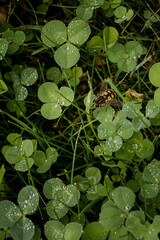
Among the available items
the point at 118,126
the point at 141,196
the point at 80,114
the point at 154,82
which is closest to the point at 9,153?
the point at 80,114

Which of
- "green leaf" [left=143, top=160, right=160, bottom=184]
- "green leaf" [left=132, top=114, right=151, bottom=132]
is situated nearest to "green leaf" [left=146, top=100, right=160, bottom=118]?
"green leaf" [left=132, top=114, right=151, bottom=132]

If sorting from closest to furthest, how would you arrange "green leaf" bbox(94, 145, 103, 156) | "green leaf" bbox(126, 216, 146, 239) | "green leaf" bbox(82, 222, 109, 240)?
"green leaf" bbox(126, 216, 146, 239), "green leaf" bbox(82, 222, 109, 240), "green leaf" bbox(94, 145, 103, 156)

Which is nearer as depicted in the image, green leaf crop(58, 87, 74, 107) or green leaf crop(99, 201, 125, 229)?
green leaf crop(99, 201, 125, 229)

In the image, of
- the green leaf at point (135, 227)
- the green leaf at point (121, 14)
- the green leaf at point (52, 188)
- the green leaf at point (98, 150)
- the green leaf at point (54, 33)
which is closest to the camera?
the green leaf at point (135, 227)

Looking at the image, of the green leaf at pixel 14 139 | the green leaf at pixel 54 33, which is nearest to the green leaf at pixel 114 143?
the green leaf at pixel 14 139

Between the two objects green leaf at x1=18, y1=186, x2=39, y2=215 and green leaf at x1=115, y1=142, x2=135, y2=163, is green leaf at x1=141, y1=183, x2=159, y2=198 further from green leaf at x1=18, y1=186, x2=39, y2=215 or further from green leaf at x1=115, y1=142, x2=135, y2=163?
green leaf at x1=18, y1=186, x2=39, y2=215

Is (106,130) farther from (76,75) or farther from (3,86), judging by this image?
(3,86)

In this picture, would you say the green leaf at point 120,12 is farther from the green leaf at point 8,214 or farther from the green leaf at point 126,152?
the green leaf at point 8,214
